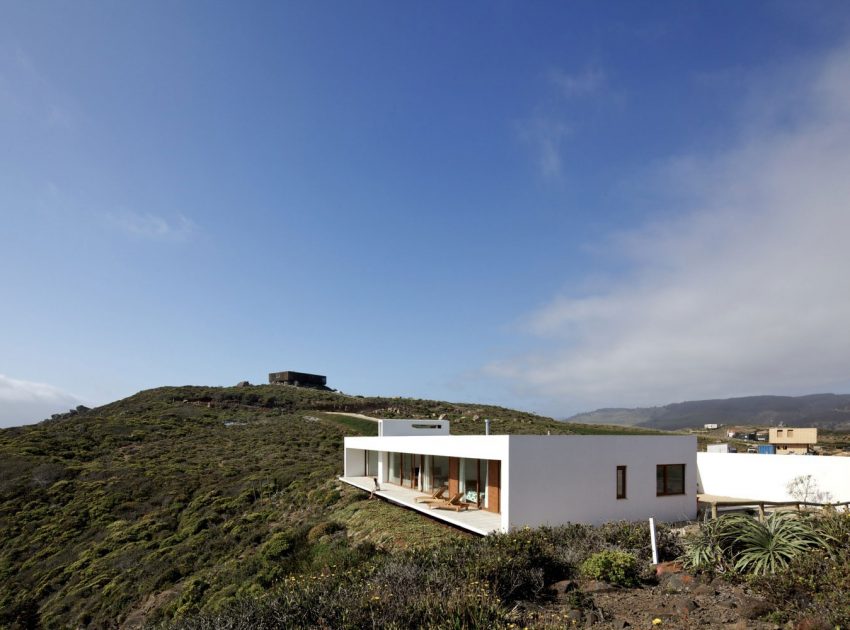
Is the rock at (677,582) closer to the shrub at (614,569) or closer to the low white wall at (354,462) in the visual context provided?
the shrub at (614,569)

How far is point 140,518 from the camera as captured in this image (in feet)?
85.5

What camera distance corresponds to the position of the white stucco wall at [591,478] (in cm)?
1383

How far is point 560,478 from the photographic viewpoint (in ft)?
47.4

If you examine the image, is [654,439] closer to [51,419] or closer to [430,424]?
[430,424]

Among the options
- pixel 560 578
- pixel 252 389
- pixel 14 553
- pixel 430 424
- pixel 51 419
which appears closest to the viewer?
pixel 560 578

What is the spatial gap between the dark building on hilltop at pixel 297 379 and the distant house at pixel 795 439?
65.7 metres

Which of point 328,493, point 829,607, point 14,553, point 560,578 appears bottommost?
point 14,553

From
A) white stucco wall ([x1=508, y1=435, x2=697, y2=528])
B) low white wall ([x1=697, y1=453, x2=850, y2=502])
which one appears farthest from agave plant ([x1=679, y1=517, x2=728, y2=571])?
low white wall ([x1=697, y1=453, x2=850, y2=502])

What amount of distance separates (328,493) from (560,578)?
57.2 feet

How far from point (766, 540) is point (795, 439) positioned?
2628 centimetres

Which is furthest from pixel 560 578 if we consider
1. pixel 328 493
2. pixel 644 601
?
pixel 328 493

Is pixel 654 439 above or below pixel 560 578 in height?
above

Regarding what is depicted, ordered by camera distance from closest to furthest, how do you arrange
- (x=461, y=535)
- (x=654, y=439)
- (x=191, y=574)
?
1. (x=461, y=535)
2. (x=654, y=439)
3. (x=191, y=574)

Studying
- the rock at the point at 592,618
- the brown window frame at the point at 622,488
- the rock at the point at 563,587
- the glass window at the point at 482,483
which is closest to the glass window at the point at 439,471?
the glass window at the point at 482,483
